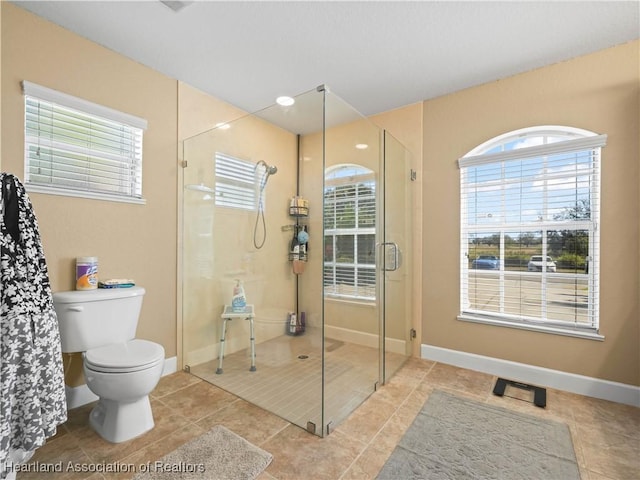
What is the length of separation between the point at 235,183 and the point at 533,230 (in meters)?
2.35

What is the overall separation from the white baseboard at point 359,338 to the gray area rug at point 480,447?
532mm

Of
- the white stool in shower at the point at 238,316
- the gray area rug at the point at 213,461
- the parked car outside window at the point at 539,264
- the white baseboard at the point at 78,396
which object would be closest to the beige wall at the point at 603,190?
the parked car outside window at the point at 539,264

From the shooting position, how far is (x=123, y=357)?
1.76 meters

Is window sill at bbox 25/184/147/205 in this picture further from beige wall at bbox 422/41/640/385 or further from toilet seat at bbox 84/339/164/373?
beige wall at bbox 422/41/640/385

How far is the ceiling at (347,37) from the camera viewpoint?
1816 millimetres

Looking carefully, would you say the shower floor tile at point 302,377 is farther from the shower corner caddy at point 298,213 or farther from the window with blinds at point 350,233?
the shower corner caddy at point 298,213

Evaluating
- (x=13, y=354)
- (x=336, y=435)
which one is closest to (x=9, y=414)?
(x=13, y=354)

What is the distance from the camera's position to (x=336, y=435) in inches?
69.5

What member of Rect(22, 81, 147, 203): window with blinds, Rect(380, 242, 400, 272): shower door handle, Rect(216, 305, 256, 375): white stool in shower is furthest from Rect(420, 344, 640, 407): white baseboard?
Rect(22, 81, 147, 203): window with blinds

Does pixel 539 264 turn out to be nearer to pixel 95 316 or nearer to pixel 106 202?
pixel 95 316

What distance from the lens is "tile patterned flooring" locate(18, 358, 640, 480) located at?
152 centimetres

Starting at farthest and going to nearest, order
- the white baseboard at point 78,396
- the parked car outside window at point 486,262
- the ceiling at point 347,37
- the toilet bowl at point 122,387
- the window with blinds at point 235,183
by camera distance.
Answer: the parked car outside window at point 486,262 → the window with blinds at point 235,183 → the white baseboard at point 78,396 → the ceiling at point 347,37 → the toilet bowl at point 122,387

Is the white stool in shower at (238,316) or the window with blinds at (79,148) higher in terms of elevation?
the window with blinds at (79,148)

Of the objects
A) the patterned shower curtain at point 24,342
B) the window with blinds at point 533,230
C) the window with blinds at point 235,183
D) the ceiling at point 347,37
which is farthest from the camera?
the window with blinds at point 235,183
